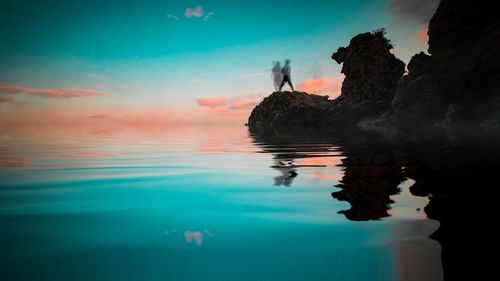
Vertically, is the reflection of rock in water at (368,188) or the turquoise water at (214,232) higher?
the turquoise water at (214,232)

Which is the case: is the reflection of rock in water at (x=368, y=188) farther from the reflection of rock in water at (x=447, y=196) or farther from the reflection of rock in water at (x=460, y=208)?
the reflection of rock in water at (x=460, y=208)

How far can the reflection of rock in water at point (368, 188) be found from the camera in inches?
151

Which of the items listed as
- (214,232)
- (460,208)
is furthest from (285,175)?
(214,232)

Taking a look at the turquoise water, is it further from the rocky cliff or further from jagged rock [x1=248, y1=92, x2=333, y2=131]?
jagged rock [x1=248, y1=92, x2=333, y2=131]

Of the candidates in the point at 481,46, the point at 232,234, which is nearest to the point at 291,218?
the point at 232,234

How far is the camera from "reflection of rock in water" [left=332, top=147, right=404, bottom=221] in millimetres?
3842

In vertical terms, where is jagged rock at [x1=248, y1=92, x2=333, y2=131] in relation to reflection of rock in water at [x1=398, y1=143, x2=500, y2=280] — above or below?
above

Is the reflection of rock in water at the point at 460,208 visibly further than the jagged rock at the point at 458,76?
No

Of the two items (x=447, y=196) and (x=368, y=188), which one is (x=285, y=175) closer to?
(x=368, y=188)

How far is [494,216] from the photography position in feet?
11.2

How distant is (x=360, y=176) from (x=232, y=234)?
4.20 metres

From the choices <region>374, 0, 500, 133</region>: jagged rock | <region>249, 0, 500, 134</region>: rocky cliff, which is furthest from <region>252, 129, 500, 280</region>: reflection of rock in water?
<region>374, 0, 500, 133</region>: jagged rock

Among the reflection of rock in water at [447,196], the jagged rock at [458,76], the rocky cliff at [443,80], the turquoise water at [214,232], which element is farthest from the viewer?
the rocky cliff at [443,80]

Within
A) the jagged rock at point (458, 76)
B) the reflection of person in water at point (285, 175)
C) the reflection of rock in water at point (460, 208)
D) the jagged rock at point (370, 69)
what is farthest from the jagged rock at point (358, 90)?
the reflection of rock in water at point (460, 208)
